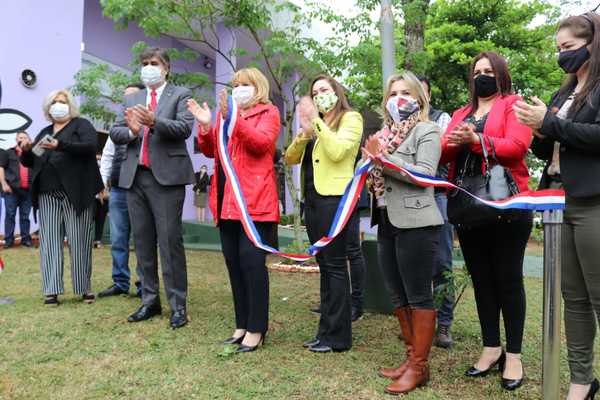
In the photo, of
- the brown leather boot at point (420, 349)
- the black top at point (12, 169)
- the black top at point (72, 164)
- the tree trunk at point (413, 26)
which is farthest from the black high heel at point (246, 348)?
the black top at point (12, 169)

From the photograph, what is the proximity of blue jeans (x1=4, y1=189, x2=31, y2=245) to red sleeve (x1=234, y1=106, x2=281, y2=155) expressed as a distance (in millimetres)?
→ 6619

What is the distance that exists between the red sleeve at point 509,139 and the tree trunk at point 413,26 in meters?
3.99

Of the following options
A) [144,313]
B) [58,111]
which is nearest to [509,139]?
[144,313]

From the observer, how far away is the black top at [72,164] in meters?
4.82

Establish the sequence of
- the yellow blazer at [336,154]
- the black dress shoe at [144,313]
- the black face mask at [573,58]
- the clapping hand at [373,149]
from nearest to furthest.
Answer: the black face mask at [573,58] < the clapping hand at [373,149] < the yellow blazer at [336,154] < the black dress shoe at [144,313]

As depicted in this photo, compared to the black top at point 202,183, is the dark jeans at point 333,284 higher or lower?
lower

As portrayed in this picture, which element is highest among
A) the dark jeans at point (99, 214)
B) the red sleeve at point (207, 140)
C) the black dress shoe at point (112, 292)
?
the red sleeve at point (207, 140)

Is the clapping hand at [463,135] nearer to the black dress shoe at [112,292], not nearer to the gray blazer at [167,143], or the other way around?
the gray blazer at [167,143]

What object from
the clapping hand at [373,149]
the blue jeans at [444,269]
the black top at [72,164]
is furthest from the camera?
the black top at [72,164]

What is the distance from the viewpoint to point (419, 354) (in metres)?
2.92

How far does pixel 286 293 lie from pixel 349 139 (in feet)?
8.78

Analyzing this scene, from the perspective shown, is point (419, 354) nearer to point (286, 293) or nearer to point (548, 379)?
point (548, 379)

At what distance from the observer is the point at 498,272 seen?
3012 mm

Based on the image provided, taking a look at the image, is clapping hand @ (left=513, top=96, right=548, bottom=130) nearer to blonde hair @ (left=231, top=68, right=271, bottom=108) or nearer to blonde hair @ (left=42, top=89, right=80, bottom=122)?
blonde hair @ (left=231, top=68, right=271, bottom=108)
